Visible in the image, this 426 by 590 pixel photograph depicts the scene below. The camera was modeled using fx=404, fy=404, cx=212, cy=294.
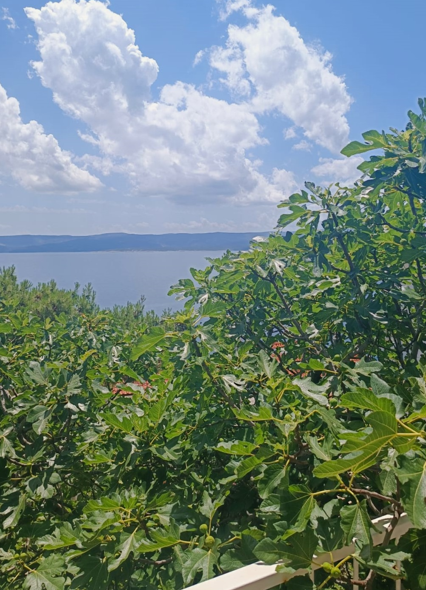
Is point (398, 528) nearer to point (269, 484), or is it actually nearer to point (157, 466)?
point (269, 484)

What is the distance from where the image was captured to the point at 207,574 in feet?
3.37

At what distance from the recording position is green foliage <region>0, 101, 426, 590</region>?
98 cm

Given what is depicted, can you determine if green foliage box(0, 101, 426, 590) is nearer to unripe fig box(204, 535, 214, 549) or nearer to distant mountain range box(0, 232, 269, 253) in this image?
unripe fig box(204, 535, 214, 549)

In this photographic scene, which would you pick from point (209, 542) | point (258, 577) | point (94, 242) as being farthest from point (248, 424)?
point (94, 242)

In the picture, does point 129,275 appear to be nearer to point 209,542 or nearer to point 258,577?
point 209,542

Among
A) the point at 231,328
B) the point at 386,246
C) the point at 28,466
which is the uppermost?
the point at 386,246

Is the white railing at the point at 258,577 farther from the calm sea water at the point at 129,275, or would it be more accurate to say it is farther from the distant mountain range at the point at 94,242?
the distant mountain range at the point at 94,242

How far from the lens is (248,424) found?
1630 millimetres

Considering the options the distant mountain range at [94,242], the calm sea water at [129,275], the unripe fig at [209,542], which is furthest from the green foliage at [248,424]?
the distant mountain range at [94,242]

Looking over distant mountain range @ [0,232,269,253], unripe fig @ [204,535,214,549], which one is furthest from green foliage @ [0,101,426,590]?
A: distant mountain range @ [0,232,269,253]

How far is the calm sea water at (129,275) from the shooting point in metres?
3.88

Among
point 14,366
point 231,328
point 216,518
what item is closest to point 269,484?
point 216,518

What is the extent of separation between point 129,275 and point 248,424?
59.2 metres

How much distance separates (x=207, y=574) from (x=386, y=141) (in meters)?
1.65
